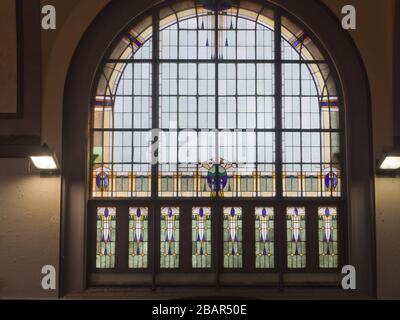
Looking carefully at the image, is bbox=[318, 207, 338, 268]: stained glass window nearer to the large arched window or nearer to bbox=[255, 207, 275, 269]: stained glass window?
the large arched window

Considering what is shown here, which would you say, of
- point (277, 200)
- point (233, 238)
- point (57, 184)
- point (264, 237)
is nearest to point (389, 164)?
point (277, 200)

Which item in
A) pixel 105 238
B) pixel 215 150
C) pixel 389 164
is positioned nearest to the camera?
pixel 389 164

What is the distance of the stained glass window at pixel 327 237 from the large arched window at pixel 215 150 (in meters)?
0.01

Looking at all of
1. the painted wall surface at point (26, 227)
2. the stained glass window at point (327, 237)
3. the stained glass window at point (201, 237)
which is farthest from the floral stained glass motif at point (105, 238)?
the stained glass window at point (327, 237)

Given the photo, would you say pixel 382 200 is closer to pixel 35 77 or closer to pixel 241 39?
pixel 241 39

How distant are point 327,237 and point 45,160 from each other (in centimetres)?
410

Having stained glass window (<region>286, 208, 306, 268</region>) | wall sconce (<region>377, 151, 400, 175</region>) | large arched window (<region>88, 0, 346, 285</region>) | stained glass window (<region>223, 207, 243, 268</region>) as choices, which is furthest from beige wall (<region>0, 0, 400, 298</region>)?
stained glass window (<region>223, 207, 243, 268</region>)

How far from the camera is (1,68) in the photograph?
7992 millimetres

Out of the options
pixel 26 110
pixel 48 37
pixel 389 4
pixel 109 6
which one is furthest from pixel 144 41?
pixel 389 4

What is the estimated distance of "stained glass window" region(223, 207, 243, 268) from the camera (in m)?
8.20

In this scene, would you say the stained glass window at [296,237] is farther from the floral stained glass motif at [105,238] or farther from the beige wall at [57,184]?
the floral stained glass motif at [105,238]

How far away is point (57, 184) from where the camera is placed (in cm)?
788

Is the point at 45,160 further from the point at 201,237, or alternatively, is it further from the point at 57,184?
the point at 201,237

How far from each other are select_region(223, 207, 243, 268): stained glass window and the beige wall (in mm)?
1924
